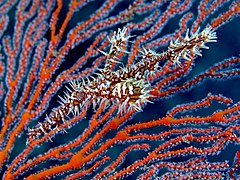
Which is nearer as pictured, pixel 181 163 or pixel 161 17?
pixel 181 163

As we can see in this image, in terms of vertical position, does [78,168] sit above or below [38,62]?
below

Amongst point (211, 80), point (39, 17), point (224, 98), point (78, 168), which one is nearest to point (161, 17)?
point (211, 80)

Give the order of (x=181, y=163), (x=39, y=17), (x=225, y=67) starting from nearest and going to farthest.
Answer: (x=181, y=163), (x=225, y=67), (x=39, y=17)

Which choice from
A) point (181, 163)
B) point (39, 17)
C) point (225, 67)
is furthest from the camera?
point (39, 17)

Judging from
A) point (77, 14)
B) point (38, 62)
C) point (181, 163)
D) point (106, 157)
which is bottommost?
point (181, 163)

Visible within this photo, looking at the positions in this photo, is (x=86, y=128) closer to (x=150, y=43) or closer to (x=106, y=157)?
(x=106, y=157)

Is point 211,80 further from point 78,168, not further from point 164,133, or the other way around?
point 78,168
